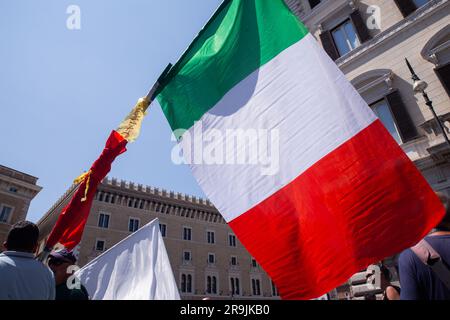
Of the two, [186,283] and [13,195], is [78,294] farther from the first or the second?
[186,283]

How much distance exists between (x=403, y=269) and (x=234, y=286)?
147ft

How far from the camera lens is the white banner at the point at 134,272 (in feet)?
15.5

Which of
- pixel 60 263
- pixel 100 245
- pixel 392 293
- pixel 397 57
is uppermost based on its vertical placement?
pixel 100 245

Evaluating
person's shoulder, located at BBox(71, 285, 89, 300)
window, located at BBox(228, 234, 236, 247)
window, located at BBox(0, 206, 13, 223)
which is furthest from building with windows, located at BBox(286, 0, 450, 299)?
window, located at BBox(228, 234, 236, 247)

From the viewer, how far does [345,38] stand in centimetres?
1062

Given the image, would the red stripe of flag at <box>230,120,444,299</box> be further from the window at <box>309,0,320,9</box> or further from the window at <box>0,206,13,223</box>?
the window at <box>0,206,13,223</box>

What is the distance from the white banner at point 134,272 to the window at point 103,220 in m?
35.6

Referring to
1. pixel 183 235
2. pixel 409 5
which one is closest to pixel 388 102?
pixel 409 5

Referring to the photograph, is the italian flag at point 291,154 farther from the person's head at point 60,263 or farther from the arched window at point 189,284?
the arched window at point 189,284

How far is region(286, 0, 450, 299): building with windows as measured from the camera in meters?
7.54

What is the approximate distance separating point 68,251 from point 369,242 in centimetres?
292

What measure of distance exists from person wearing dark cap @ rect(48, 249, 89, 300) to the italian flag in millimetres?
1589

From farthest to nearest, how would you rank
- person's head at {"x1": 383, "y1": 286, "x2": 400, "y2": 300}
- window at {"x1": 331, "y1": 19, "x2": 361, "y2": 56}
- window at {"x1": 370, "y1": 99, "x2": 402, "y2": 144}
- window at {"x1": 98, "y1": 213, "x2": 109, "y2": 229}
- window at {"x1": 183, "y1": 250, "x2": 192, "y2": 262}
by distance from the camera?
1. window at {"x1": 183, "y1": 250, "x2": 192, "y2": 262}
2. window at {"x1": 98, "y1": 213, "x2": 109, "y2": 229}
3. window at {"x1": 331, "y1": 19, "x2": 361, "y2": 56}
4. window at {"x1": 370, "y1": 99, "x2": 402, "y2": 144}
5. person's head at {"x1": 383, "y1": 286, "x2": 400, "y2": 300}

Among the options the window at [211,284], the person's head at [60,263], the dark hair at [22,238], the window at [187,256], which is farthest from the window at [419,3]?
the window at [211,284]
